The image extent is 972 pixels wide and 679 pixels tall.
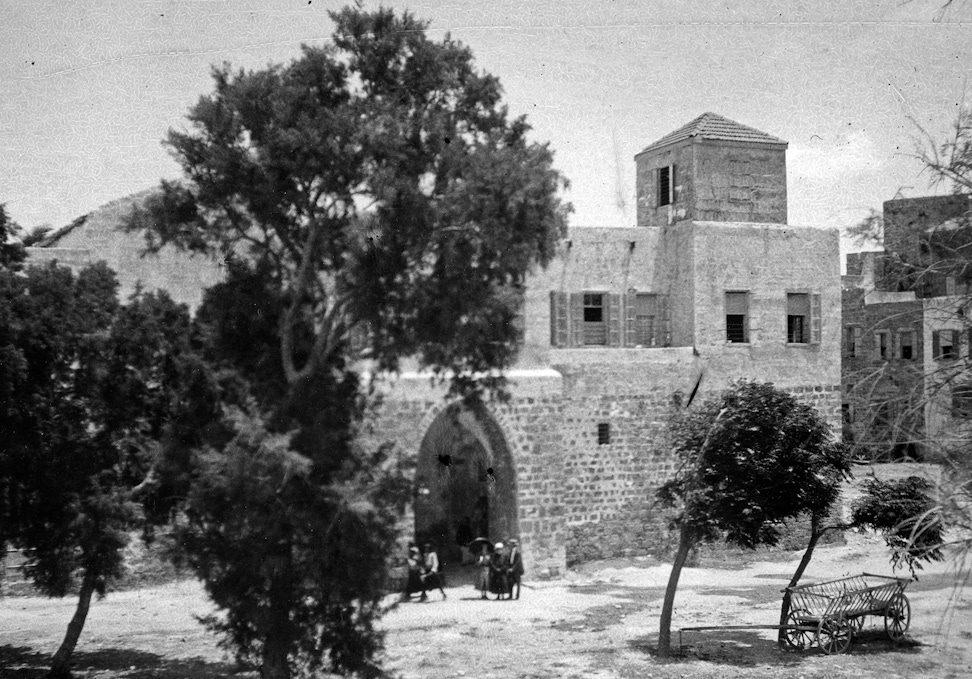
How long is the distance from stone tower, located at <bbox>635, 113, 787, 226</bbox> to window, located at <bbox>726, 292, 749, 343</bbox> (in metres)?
1.87

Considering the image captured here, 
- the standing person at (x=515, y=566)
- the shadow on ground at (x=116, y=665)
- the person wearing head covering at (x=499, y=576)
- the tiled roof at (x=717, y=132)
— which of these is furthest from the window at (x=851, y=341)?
the shadow on ground at (x=116, y=665)

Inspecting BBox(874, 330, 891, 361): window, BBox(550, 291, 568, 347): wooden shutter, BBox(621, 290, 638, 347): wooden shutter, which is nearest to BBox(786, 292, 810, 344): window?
BBox(621, 290, 638, 347): wooden shutter

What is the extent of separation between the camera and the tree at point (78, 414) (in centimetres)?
1170

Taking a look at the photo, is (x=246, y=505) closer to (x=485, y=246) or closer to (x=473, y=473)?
(x=485, y=246)

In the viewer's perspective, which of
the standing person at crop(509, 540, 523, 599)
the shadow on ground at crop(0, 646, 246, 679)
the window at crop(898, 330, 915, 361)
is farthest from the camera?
the window at crop(898, 330, 915, 361)

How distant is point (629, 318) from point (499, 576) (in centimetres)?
720

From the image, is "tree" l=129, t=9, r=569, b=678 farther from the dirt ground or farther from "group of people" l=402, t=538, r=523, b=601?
"group of people" l=402, t=538, r=523, b=601

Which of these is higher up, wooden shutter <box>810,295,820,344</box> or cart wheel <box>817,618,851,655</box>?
wooden shutter <box>810,295,820,344</box>

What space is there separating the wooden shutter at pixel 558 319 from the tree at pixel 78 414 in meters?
10.2

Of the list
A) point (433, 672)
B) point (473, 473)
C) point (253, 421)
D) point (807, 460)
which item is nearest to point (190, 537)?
point (253, 421)

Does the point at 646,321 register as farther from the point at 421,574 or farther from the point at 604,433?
the point at 421,574

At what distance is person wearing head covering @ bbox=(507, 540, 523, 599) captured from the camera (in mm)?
17281

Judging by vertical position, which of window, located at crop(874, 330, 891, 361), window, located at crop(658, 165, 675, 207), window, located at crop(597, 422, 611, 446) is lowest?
window, located at crop(597, 422, 611, 446)

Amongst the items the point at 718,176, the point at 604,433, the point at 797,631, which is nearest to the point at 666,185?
the point at 718,176
